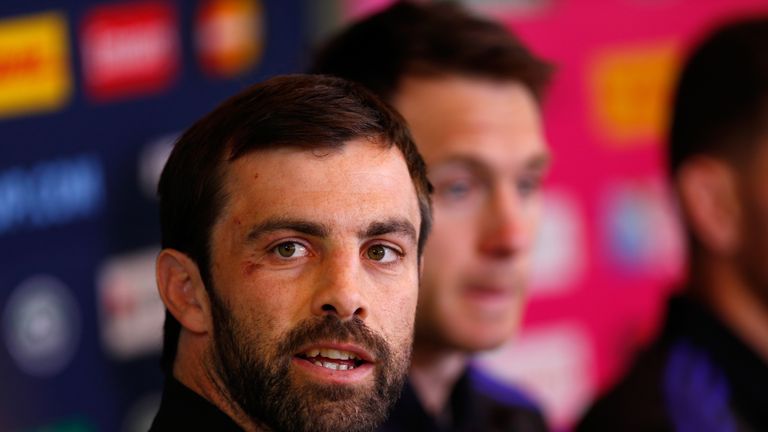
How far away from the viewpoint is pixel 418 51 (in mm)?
2016

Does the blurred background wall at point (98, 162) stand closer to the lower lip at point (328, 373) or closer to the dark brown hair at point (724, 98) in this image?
the dark brown hair at point (724, 98)

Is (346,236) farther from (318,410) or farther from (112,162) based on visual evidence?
(112,162)

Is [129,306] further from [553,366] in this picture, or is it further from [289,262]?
[289,262]

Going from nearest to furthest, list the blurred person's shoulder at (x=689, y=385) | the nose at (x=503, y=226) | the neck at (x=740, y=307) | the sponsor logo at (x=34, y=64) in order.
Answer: the nose at (x=503, y=226), the blurred person's shoulder at (x=689, y=385), the neck at (x=740, y=307), the sponsor logo at (x=34, y=64)

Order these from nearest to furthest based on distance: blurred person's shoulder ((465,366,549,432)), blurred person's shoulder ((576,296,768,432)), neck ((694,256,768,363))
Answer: blurred person's shoulder ((465,366,549,432)), blurred person's shoulder ((576,296,768,432)), neck ((694,256,768,363))

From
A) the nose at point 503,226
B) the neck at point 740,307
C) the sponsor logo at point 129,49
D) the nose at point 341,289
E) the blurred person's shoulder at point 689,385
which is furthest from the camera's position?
the sponsor logo at point 129,49

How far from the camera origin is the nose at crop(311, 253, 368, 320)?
4.18 ft

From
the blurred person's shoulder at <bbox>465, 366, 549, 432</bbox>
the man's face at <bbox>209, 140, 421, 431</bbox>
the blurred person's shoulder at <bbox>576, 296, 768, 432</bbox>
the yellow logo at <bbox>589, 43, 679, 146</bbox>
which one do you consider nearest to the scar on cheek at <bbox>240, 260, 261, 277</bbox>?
the man's face at <bbox>209, 140, 421, 431</bbox>

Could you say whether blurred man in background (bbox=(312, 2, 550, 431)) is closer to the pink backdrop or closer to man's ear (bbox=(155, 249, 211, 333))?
man's ear (bbox=(155, 249, 211, 333))

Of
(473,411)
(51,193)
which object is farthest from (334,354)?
(51,193)

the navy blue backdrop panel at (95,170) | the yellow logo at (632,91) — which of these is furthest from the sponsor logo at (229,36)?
the yellow logo at (632,91)

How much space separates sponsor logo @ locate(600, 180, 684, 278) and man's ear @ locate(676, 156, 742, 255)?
1.35 metres

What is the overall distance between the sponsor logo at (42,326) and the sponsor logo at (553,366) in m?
1.18

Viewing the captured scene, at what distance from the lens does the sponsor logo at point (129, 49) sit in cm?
267
